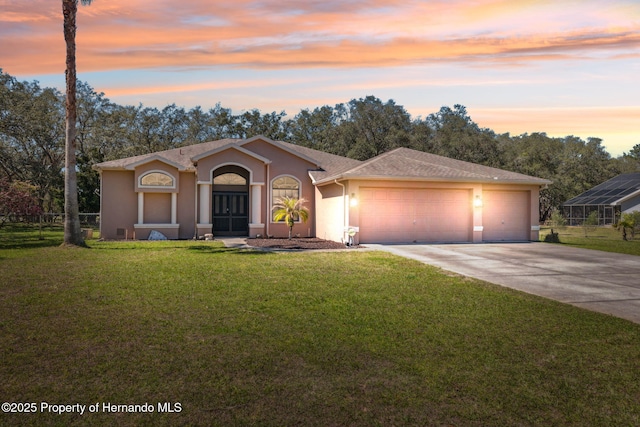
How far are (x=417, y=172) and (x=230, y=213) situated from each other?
31.8 feet

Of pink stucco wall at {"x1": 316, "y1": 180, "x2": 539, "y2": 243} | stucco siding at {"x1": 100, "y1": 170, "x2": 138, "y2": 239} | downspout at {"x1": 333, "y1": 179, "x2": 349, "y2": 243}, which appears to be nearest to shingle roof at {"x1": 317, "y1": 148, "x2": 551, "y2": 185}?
pink stucco wall at {"x1": 316, "y1": 180, "x2": 539, "y2": 243}

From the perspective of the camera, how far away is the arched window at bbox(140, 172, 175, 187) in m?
20.8

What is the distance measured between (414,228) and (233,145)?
9.32m

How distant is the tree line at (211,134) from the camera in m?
40.0

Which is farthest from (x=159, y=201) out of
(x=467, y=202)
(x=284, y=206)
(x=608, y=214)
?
(x=608, y=214)

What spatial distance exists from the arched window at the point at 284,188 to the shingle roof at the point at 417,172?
1.94 m

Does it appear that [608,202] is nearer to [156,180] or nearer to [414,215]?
[414,215]

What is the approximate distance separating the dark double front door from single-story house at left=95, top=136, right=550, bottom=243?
51 mm

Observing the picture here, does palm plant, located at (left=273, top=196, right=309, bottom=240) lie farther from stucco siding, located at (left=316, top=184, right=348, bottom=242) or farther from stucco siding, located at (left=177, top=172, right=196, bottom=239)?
stucco siding, located at (left=177, top=172, right=196, bottom=239)

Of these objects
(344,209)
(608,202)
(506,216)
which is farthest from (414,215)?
(608,202)

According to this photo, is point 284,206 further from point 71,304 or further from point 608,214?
point 608,214

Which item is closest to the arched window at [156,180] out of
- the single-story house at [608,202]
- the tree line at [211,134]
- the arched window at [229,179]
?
the arched window at [229,179]

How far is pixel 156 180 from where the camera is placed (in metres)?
20.8

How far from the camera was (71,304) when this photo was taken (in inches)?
293
